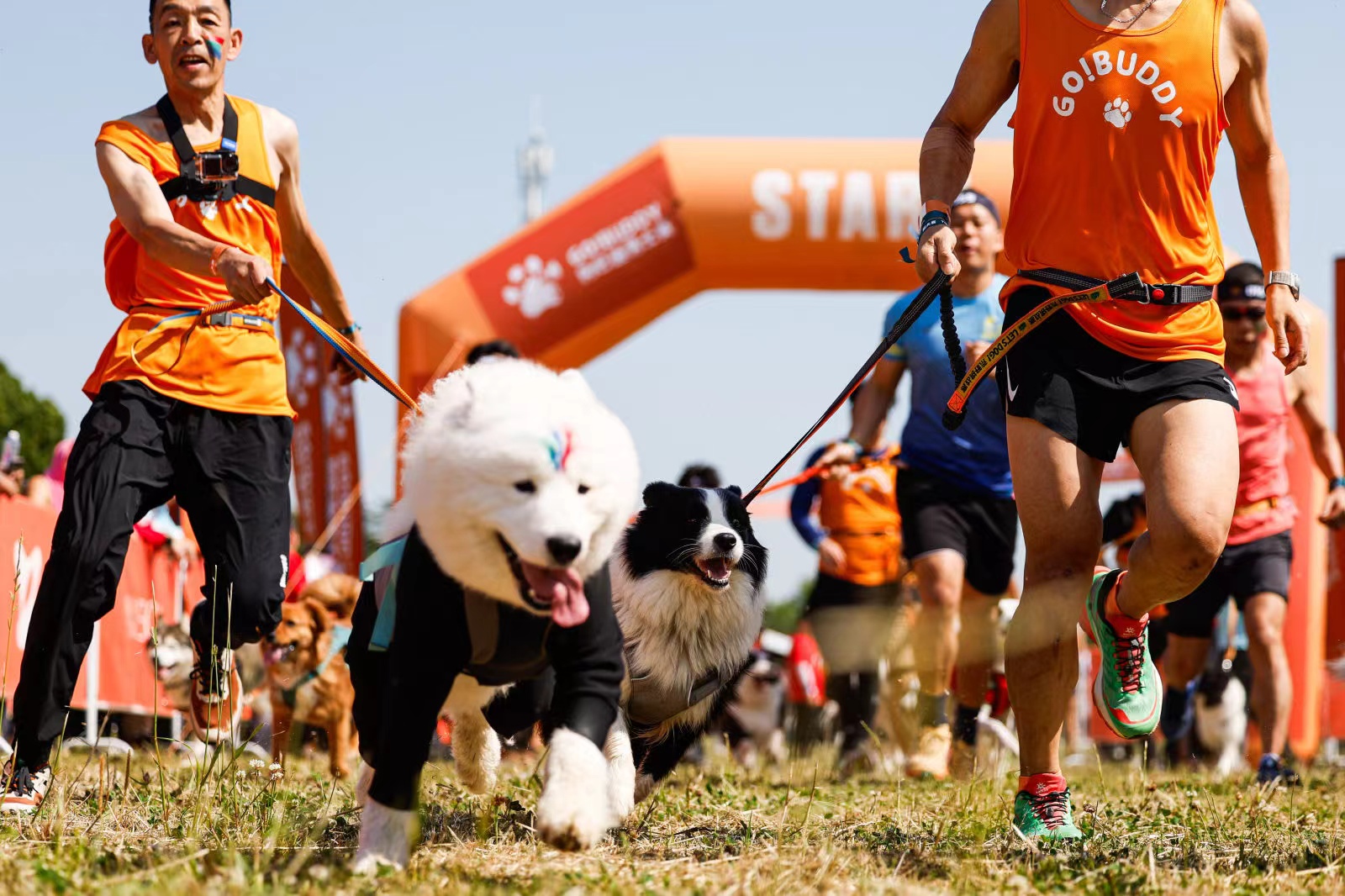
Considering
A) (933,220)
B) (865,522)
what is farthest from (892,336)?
(865,522)

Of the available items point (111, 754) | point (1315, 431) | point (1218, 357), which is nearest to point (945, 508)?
point (1315, 431)

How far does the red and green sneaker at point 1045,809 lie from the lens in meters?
3.50

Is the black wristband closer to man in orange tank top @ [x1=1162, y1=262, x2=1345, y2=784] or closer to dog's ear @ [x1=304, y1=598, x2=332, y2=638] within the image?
man in orange tank top @ [x1=1162, y1=262, x2=1345, y2=784]

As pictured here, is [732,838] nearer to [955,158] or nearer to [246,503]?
[246,503]

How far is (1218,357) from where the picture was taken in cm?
356

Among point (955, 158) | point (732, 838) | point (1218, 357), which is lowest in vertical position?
point (732, 838)

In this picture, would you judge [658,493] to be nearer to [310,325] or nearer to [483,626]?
[310,325]

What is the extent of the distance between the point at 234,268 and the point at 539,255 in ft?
24.2

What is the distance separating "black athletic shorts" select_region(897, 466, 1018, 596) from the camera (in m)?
5.77

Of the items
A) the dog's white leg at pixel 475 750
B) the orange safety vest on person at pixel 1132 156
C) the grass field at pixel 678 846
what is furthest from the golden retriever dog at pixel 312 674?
the orange safety vest on person at pixel 1132 156

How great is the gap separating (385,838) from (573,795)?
41 centimetres

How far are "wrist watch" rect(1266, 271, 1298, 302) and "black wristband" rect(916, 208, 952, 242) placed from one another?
33.8 inches

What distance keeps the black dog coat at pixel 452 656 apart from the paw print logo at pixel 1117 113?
1697 mm

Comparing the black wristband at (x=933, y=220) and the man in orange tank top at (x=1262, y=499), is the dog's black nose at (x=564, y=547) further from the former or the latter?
Result: the man in orange tank top at (x=1262, y=499)
